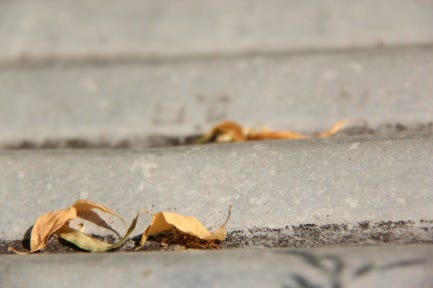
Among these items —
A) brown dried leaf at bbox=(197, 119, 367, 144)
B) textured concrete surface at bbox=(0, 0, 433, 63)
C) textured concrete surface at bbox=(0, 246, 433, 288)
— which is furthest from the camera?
textured concrete surface at bbox=(0, 0, 433, 63)

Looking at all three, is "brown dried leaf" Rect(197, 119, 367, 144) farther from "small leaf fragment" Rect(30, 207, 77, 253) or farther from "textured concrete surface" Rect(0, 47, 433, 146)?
"small leaf fragment" Rect(30, 207, 77, 253)

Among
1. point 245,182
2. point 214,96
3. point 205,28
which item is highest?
point 205,28

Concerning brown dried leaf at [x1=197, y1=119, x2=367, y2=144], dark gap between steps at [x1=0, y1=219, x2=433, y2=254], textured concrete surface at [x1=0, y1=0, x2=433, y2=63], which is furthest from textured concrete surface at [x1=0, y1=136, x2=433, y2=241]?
textured concrete surface at [x1=0, y1=0, x2=433, y2=63]

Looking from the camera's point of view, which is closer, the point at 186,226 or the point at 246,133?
the point at 186,226

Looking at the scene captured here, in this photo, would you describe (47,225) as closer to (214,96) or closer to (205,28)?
(214,96)

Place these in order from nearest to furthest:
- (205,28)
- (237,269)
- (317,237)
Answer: (237,269) < (317,237) < (205,28)

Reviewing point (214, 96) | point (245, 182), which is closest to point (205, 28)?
point (214, 96)

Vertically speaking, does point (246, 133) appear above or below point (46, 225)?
above
